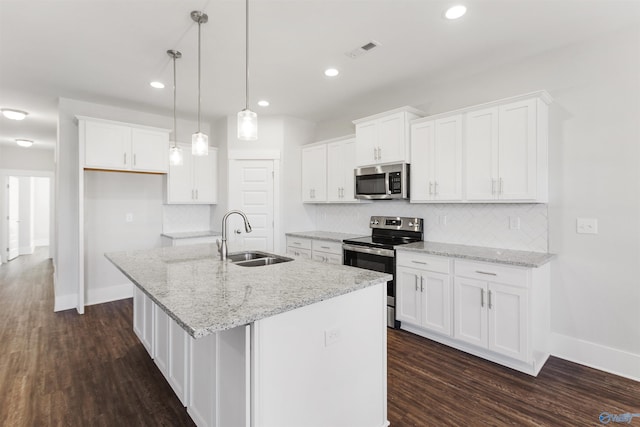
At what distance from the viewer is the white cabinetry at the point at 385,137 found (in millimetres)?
3457

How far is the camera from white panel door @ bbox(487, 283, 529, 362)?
8.09ft

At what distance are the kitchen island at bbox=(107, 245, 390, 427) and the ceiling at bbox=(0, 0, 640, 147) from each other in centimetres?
181

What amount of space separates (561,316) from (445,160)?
1.72 m

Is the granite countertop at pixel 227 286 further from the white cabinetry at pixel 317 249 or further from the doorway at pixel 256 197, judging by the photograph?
the doorway at pixel 256 197

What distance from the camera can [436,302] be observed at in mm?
2984

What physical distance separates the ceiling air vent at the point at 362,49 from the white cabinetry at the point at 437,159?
0.97 metres

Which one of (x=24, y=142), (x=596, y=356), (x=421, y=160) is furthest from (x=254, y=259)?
(x=24, y=142)

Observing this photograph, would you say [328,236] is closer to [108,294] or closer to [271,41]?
[271,41]

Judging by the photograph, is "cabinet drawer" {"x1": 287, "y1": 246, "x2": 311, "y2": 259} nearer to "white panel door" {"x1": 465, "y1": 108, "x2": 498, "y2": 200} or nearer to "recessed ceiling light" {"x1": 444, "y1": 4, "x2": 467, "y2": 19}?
"white panel door" {"x1": 465, "y1": 108, "x2": 498, "y2": 200}

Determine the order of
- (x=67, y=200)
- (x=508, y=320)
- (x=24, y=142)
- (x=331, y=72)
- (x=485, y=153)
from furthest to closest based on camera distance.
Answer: (x=24, y=142) → (x=67, y=200) → (x=331, y=72) → (x=485, y=153) → (x=508, y=320)

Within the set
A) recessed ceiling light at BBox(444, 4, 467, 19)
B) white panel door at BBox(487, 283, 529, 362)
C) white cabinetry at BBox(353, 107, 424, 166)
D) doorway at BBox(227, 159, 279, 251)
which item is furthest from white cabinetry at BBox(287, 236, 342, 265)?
recessed ceiling light at BBox(444, 4, 467, 19)

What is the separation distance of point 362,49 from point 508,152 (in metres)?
1.55

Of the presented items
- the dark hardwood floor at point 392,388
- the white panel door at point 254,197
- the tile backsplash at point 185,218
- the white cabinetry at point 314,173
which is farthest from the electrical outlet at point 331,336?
the tile backsplash at point 185,218

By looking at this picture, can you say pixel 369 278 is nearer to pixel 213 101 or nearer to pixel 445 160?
pixel 445 160
